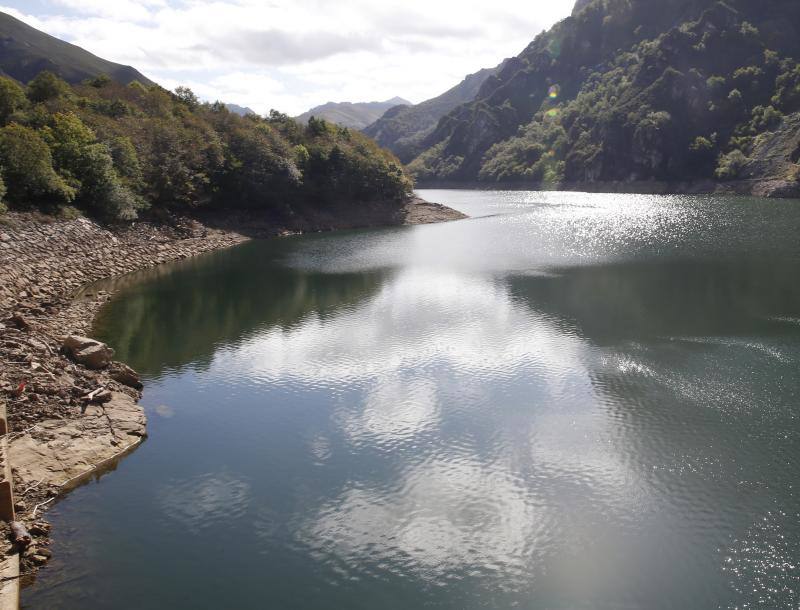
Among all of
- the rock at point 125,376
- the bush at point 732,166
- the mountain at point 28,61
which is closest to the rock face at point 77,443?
the rock at point 125,376

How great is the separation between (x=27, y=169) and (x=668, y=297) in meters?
47.5

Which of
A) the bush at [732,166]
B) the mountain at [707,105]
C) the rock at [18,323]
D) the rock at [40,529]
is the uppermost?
the mountain at [707,105]

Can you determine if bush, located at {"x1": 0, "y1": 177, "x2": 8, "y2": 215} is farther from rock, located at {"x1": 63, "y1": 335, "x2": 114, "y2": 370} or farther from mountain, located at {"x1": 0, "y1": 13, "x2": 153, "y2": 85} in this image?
mountain, located at {"x1": 0, "y1": 13, "x2": 153, "y2": 85}

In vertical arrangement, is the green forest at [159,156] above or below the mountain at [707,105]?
below

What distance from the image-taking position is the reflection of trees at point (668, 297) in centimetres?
3200

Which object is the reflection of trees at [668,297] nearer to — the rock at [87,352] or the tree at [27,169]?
the rock at [87,352]

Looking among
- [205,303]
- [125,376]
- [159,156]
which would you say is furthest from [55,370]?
[159,156]

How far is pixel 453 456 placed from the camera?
1938cm

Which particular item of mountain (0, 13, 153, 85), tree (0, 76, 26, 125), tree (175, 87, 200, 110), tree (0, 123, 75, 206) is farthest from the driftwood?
mountain (0, 13, 153, 85)

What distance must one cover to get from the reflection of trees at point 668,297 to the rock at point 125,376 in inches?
860

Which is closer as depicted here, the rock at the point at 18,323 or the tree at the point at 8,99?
the rock at the point at 18,323

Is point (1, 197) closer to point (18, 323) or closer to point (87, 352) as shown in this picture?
point (18, 323)

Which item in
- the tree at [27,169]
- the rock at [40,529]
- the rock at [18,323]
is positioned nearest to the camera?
the rock at [40,529]

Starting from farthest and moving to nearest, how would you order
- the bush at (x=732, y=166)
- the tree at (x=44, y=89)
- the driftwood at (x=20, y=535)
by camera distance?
the bush at (x=732, y=166)
the tree at (x=44, y=89)
the driftwood at (x=20, y=535)
